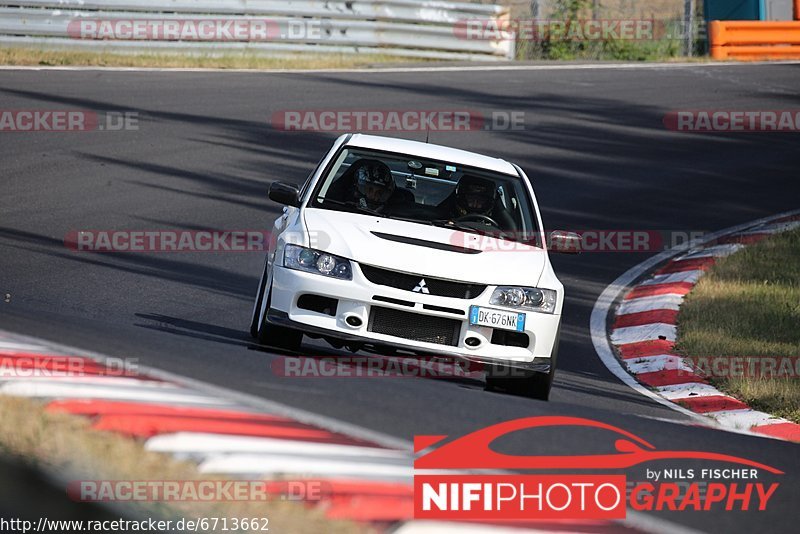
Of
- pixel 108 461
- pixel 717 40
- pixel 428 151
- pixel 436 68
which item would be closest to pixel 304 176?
pixel 428 151

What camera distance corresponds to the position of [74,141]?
1630 cm

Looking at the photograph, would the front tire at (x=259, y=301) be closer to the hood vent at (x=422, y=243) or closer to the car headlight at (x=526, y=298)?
the hood vent at (x=422, y=243)

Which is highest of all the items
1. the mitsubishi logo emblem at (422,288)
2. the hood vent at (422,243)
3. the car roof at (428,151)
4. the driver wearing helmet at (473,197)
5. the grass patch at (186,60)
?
the grass patch at (186,60)

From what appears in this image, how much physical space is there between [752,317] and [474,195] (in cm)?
314

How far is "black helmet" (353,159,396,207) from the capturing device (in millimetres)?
8266

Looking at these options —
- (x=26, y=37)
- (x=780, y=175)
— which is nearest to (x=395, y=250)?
(x=780, y=175)

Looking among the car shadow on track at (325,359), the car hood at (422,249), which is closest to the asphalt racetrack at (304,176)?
the car shadow on track at (325,359)

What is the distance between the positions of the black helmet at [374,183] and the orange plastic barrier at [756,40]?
24.2 m

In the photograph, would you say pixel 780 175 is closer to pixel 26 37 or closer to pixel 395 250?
pixel 395 250

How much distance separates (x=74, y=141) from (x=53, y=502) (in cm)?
1435

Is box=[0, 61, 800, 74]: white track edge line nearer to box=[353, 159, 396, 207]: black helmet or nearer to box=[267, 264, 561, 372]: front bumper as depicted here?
box=[353, 159, 396, 207]: black helmet

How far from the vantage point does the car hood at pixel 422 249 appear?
7.21m

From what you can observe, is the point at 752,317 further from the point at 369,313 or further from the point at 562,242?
the point at 369,313

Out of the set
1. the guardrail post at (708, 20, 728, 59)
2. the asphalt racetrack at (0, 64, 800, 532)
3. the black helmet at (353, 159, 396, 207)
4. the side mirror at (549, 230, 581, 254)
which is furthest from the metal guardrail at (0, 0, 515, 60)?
the side mirror at (549, 230, 581, 254)
